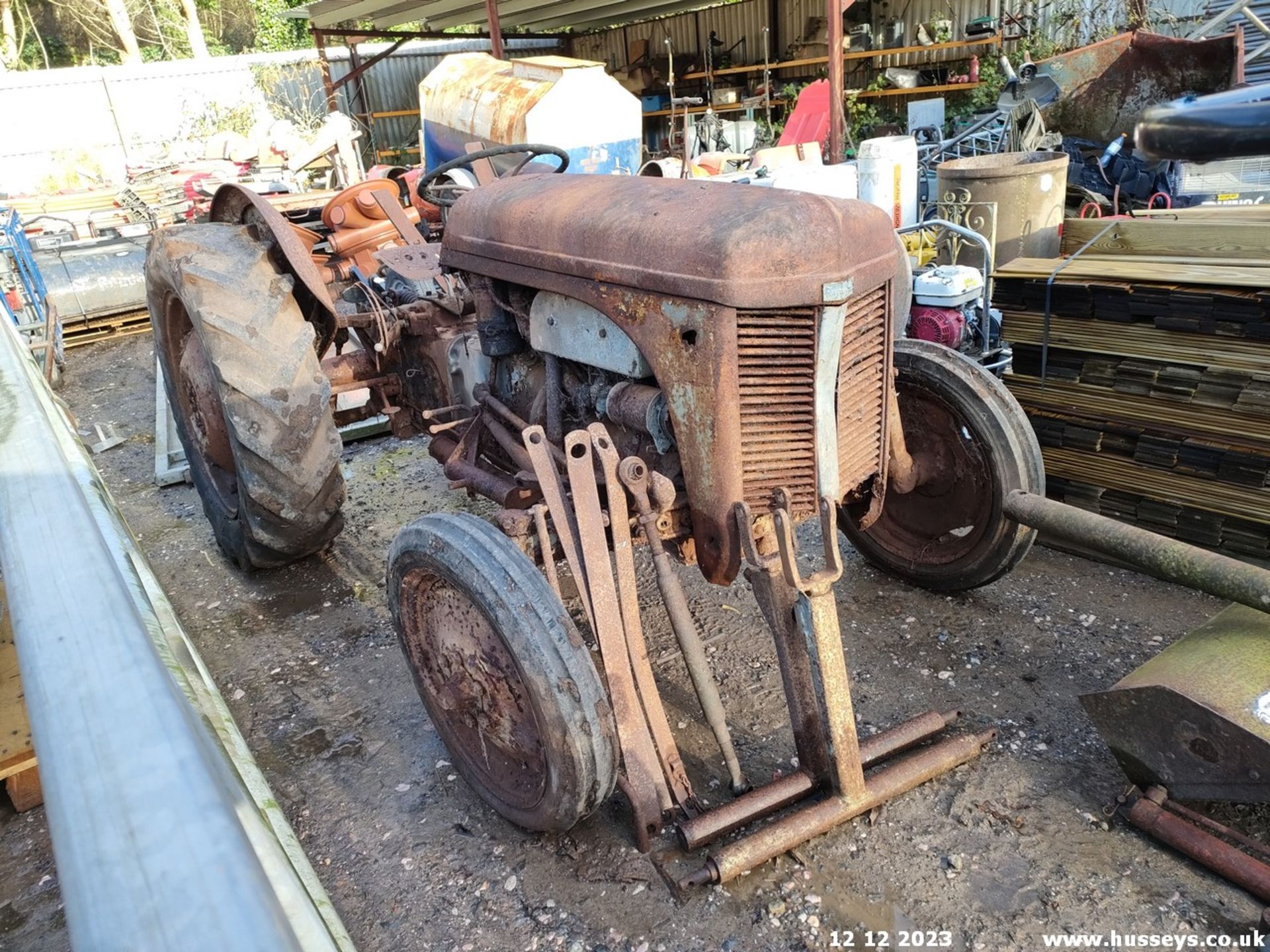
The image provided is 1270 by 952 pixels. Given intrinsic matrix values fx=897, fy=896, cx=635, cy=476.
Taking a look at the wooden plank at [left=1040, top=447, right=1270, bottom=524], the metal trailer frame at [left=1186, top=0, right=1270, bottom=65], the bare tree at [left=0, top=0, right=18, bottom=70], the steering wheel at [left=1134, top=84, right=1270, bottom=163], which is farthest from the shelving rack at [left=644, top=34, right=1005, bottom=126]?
the bare tree at [left=0, top=0, right=18, bottom=70]

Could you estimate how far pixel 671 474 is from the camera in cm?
222

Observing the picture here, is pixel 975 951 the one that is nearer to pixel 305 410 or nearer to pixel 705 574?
pixel 705 574

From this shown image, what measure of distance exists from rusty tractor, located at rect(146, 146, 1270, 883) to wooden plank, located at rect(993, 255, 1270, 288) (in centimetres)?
81

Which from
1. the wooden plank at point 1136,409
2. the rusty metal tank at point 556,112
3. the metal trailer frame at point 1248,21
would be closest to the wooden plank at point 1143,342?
the wooden plank at point 1136,409

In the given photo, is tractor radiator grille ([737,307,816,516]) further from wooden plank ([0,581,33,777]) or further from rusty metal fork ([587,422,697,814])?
wooden plank ([0,581,33,777])

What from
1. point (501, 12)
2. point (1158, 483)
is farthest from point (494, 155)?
point (501, 12)

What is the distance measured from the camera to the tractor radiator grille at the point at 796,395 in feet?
6.48

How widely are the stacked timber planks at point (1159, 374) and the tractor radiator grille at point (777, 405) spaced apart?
5.65 feet

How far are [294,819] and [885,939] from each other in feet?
5.02

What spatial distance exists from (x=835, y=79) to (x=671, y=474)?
231 inches

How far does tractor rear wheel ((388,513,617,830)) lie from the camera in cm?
Answer: 188

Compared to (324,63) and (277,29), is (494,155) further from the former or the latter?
(277,29)

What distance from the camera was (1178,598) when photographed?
3020 mm

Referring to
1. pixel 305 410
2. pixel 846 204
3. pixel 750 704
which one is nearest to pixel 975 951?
pixel 750 704
